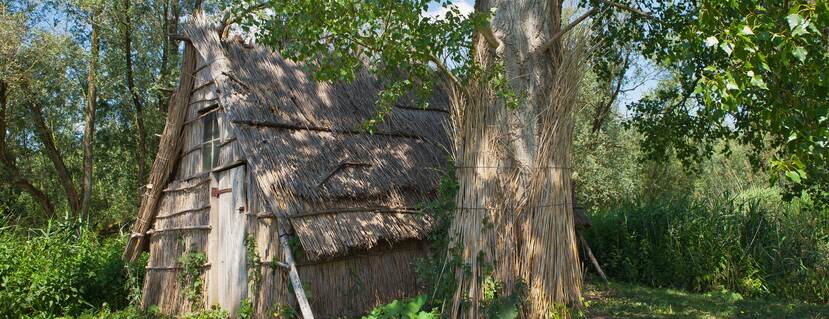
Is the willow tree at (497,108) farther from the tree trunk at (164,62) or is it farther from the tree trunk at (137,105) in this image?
the tree trunk at (137,105)

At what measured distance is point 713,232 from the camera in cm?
823

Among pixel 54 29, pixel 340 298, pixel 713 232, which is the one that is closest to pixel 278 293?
pixel 340 298

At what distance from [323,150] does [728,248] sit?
17.4 feet

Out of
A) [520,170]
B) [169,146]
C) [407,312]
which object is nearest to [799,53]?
[520,170]

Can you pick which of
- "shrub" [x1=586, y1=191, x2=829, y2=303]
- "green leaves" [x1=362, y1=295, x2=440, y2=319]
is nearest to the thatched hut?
"green leaves" [x1=362, y1=295, x2=440, y2=319]

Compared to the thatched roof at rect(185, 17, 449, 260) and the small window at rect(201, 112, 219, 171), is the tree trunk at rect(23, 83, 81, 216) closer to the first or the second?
the small window at rect(201, 112, 219, 171)

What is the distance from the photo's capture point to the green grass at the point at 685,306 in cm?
655

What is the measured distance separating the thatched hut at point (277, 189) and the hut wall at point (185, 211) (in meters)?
0.02

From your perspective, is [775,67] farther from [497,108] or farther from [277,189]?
[277,189]

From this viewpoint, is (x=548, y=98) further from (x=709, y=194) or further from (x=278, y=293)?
(x=709, y=194)

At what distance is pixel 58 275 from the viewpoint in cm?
810

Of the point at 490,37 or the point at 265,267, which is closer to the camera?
the point at 490,37

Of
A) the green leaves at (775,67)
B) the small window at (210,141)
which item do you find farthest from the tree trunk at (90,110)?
the green leaves at (775,67)

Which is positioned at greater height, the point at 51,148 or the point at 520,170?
the point at 51,148
